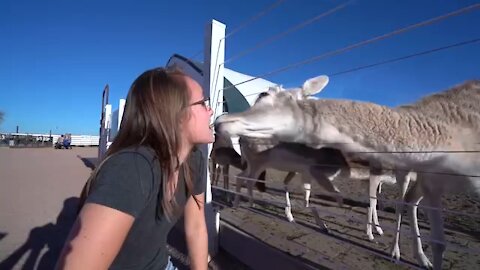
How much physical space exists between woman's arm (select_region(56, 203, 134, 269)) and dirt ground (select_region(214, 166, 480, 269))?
1.55 m

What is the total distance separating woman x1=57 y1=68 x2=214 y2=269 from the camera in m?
0.80

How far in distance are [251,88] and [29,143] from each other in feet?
137

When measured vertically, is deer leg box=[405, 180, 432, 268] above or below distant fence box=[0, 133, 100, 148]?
below

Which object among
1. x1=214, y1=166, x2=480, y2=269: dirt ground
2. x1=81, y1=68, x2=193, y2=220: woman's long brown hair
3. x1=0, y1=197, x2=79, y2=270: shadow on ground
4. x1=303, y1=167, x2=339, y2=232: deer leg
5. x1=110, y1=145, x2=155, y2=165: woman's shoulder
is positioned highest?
x1=81, y1=68, x2=193, y2=220: woman's long brown hair

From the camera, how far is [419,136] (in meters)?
1.93

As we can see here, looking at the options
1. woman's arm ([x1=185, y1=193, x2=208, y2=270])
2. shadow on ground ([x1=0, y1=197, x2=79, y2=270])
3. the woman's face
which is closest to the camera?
the woman's face

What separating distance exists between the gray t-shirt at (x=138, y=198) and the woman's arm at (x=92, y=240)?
3 cm

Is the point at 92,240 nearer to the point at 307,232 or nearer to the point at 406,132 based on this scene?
the point at 406,132

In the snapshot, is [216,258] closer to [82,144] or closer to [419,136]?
[419,136]

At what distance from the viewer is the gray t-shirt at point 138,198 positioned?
0.84 m

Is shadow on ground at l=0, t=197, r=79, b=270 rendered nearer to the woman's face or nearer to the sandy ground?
the sandy ground

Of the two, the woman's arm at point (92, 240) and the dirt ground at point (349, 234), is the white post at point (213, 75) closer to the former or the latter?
the dirt ground at point (349, 234)

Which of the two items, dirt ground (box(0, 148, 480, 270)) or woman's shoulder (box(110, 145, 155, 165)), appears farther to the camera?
dirt ground (box(0, 148, 480, 270))

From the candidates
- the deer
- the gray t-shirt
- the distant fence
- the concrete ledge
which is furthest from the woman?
the distant fence
